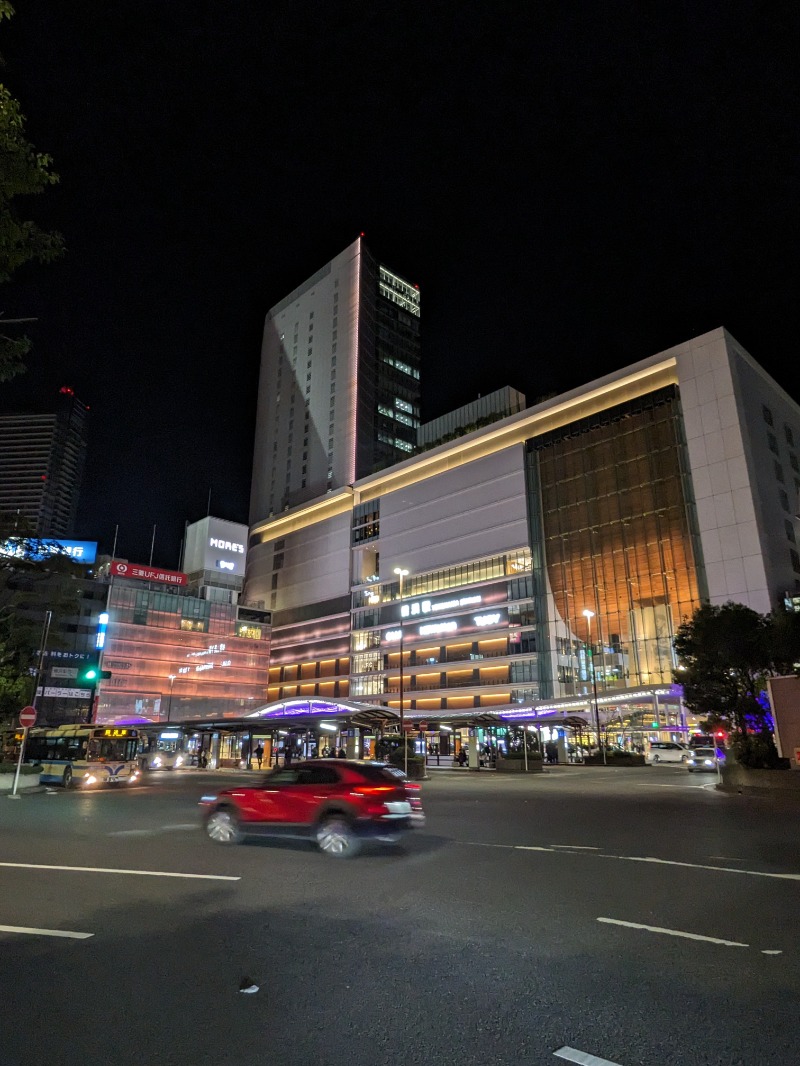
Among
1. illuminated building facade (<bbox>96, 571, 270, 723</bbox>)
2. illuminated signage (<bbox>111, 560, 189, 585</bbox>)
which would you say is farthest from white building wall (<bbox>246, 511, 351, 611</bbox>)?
illuminated signage (<bbox>111, 560, 189, 585</bbox>)

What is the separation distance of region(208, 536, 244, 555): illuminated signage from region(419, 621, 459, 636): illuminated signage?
44462 millimetres

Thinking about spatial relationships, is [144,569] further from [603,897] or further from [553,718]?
[603,897]

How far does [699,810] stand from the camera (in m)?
17.7

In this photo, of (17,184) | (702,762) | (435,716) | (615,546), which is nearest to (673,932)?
(17,184)

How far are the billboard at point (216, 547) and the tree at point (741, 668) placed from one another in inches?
3712

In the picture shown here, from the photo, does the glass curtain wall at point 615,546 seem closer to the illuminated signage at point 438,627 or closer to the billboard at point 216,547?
the illuminated signage at point 438,627

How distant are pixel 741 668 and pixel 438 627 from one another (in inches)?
2253

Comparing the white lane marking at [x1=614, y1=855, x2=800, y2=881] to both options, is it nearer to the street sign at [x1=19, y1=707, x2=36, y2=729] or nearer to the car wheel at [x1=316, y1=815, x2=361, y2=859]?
the car wheel at [x1=316, y1=815, x2=361, y2=859]

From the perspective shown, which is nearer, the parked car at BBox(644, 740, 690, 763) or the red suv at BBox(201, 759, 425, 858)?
the red suv at BBox(201, 759, 425, 858)

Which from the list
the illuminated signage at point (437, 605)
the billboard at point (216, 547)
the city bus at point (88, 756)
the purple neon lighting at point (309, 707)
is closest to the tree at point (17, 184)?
the city bus at point (88, 756)

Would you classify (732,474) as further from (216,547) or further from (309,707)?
(216,547)

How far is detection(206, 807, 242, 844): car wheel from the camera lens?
12469mm

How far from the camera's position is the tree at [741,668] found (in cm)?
2856

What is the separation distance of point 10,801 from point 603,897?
22.4 metres
